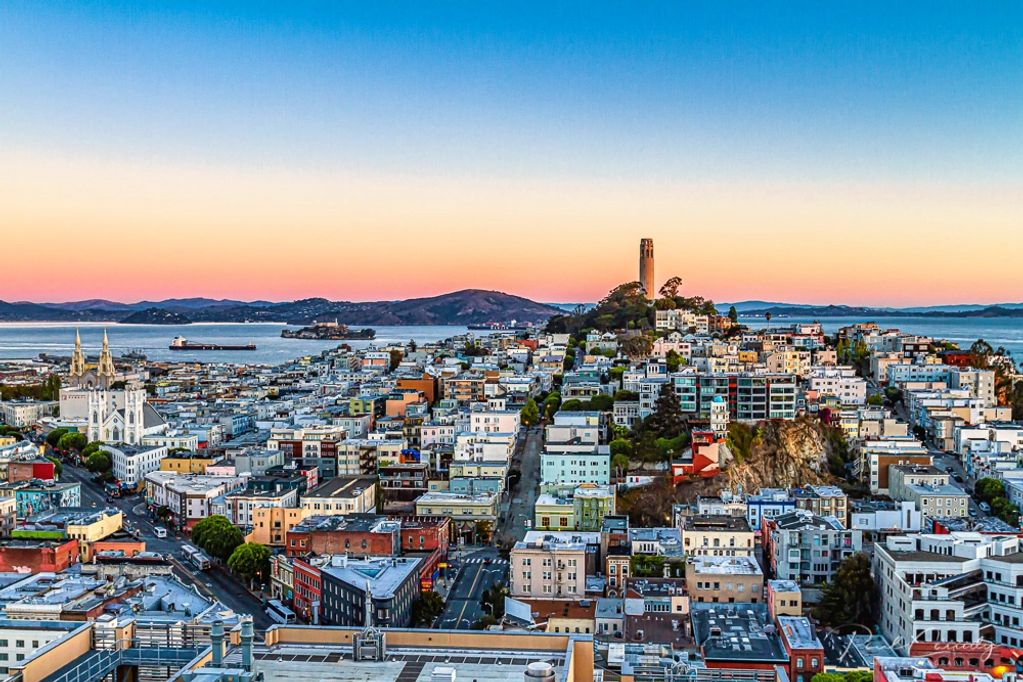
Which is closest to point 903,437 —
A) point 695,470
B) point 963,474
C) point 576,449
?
point 963,474

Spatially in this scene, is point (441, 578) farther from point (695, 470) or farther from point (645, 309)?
point (645, 309)

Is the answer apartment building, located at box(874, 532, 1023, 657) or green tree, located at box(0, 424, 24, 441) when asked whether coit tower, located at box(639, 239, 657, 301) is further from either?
apartment building, located at box(874, 532, 1023, 657)

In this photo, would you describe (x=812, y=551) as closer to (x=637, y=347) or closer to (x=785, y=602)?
(x=785, y=602)

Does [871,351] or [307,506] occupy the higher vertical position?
[871,351]

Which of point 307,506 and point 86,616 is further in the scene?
point 307,506

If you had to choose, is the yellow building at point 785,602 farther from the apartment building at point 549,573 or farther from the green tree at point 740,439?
the green tree at point 740,439

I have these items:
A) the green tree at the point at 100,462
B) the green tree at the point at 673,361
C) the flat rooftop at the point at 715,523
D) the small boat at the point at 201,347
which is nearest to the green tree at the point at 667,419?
the green tree at the point at 673,361
